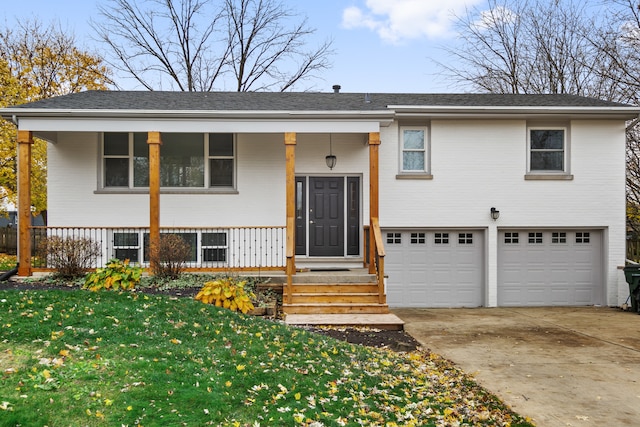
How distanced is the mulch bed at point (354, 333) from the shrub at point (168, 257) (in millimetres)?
802

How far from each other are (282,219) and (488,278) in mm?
5388

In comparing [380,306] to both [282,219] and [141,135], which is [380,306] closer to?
[282,219]

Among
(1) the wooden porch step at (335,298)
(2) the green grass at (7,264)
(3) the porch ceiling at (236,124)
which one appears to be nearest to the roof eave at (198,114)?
(3) the porch ceiling at (236,124)

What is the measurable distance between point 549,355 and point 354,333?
2.95m

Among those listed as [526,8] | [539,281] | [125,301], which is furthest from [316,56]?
[125,301]

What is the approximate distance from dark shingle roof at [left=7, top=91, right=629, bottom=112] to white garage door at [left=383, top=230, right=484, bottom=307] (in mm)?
3310

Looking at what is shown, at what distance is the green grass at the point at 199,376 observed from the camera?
4.01 m

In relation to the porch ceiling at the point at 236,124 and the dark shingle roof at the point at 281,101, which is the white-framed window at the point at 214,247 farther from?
the dark shingle roof at the point at 281,101

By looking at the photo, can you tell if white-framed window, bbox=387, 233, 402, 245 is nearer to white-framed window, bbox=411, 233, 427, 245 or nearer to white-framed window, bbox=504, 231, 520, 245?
white-framed window, bbox=411, 233, 427, 245

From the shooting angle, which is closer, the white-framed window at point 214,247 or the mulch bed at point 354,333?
the mulch bed at point 354,333

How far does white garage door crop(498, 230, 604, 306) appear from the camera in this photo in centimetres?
1297

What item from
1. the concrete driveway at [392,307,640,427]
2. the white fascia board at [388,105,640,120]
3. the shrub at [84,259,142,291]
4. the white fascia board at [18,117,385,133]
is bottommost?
the concrete driveway at [392,307,640,427]

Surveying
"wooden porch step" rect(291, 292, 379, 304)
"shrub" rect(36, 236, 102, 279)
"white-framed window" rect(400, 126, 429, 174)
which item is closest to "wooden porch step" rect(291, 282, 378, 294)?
"wooden porch step" rect(291, 292, 379, 304)

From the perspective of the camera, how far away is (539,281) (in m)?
13.0
